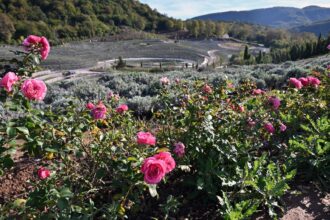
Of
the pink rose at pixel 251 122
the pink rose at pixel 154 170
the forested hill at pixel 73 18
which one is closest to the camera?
the pink rose at pixel 154 170

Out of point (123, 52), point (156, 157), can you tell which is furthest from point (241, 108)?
point (123, 52)

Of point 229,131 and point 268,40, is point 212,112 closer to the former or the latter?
point 229,131

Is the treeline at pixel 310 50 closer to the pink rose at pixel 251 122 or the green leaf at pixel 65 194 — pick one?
the pink rose at pixel 251 122

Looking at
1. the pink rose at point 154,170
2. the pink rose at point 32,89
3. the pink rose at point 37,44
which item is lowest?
the pink rose at point 154,170

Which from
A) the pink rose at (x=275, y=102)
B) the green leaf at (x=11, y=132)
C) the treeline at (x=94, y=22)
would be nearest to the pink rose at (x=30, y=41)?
the green leaf at (x=11, y=132)

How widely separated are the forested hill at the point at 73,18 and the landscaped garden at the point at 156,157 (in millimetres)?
74306

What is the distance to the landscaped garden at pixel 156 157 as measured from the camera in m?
2.40

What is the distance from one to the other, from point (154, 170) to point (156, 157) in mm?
105

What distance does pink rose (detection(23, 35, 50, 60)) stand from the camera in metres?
2.73

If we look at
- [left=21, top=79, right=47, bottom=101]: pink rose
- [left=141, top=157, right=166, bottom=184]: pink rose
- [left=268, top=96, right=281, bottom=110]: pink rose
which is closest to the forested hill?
[left=268, top=96, right=281, bottom=110]: pink rose

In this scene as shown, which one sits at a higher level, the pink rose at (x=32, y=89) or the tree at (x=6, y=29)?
the pink rose at (x=32, y=89)

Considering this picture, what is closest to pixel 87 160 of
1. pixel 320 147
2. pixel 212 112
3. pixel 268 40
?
pixel 212 112

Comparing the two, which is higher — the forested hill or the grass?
the forested hill

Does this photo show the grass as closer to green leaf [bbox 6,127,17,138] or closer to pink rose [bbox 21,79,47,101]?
pink rose [bbox 21,79,47,101]
